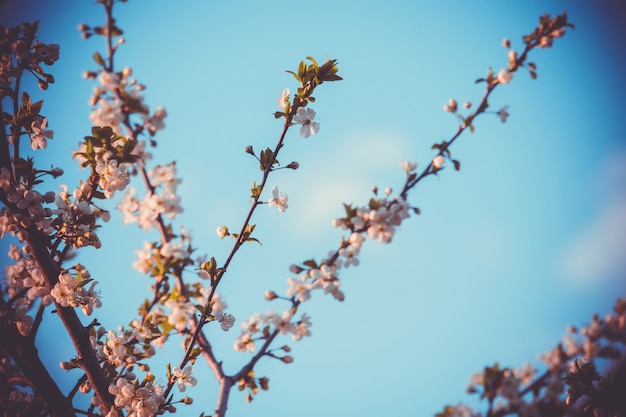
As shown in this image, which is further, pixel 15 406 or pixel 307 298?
pixel 307 298

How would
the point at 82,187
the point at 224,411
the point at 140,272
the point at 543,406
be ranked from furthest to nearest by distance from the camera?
the point at 543,406 < the point at 140,272 < the point at 224,411 < the point at 82,187

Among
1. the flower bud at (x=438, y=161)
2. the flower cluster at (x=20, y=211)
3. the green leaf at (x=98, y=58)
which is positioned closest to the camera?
the flower cluster at (x=20, y=211)

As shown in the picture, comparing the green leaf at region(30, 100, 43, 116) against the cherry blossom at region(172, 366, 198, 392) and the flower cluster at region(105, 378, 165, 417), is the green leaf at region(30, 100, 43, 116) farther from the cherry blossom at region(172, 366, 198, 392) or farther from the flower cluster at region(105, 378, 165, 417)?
the cherry blossom at region(172, 366, 198, 392)

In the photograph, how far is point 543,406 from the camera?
3.29m

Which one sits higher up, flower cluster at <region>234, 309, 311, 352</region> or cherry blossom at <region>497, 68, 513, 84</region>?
cherry blossom at <region>497, 68, 513, 84</region>

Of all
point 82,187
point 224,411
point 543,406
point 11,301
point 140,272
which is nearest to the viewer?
point 11,301

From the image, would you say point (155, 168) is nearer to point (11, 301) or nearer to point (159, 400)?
point (11, 301)

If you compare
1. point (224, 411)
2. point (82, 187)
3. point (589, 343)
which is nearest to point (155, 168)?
point (82, 187)

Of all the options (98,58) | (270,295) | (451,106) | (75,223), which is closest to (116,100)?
(98,58)

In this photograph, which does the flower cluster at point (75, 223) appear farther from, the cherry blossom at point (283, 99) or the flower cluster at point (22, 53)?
the cherry blossom at point (283, 99)

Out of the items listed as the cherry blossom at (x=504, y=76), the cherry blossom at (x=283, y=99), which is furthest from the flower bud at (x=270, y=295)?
the cherry blossom at (x=504, y=76)

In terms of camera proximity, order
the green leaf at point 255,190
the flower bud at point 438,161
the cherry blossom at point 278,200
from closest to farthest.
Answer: the green leaf at point 255,190, the cherry blossom at point 278,200, the flower bud at point 438,161

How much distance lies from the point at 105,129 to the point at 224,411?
2.19 metres

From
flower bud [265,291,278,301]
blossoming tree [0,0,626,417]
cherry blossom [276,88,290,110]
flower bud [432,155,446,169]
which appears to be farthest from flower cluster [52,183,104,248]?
flower bud [432,155,446,169]
